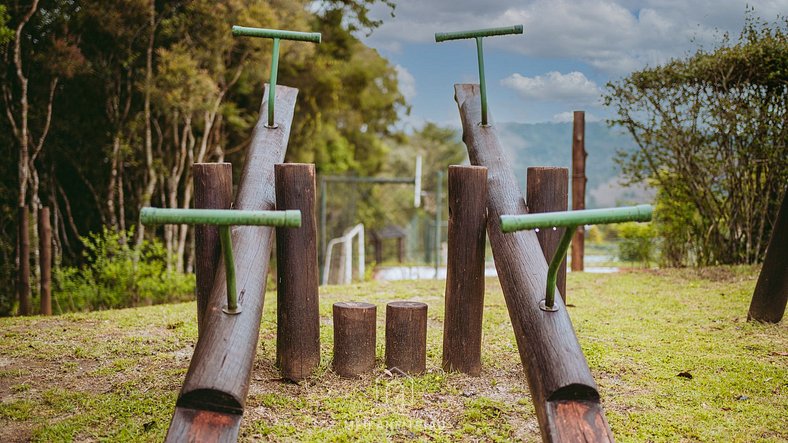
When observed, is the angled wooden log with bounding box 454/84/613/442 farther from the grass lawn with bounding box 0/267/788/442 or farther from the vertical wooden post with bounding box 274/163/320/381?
the vertical wooden post with bounding box 274/163/320/381

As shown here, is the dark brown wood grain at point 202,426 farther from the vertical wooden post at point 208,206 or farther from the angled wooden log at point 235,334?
the vertical wooden post at point 208,206

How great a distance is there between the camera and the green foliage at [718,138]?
663 cm

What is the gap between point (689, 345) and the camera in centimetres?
404

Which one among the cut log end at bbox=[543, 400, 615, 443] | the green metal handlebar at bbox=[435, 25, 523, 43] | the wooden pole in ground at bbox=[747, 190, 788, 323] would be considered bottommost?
the cut log end at bbox=[543, 400, 615, 443]

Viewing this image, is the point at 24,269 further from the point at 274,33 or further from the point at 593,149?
the point at 593,149

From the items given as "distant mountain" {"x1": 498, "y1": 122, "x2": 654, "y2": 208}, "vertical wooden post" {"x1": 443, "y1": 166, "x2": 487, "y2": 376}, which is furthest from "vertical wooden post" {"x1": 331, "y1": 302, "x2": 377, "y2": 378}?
"distant mountain" {"x1": 498, "y1": 122, "x2": 654, "y2": 208}

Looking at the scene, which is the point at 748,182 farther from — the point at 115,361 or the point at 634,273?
the point at 115,361

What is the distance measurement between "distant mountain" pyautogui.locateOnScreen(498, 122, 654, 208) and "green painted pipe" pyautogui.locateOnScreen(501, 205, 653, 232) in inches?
203

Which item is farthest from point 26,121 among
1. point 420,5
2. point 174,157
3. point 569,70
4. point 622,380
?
point 622,380

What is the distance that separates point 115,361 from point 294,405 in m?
1.26

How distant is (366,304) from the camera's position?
10.9ft

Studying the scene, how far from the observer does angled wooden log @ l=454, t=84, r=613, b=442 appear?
2307mm

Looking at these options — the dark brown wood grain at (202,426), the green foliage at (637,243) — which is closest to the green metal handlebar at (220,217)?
the dark brown wood grain at (202,426)

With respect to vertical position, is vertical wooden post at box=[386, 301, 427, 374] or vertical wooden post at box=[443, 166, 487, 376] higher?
vertical wooden post at box=[443, 166, 487, 376]
